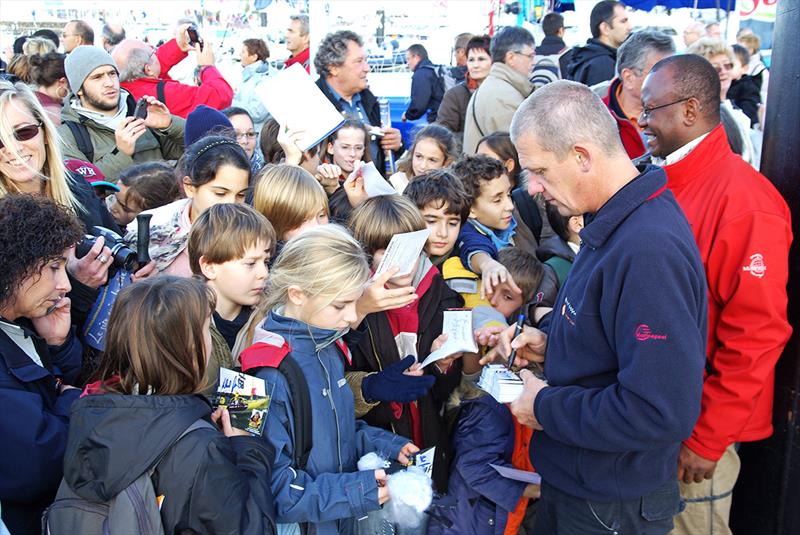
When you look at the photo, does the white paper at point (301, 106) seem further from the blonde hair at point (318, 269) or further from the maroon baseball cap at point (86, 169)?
the blonde hair at point (318, 269)

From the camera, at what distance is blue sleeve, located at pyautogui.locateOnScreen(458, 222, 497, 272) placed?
370cm

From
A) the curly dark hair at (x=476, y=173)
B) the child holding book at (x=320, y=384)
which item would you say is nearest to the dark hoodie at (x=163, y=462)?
the child holding book at (x=320, y=384)

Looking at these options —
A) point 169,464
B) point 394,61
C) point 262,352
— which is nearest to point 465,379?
point 262,352

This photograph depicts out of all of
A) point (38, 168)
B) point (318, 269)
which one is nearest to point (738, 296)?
point (318, 269)

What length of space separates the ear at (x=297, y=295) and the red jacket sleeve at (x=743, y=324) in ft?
5.02

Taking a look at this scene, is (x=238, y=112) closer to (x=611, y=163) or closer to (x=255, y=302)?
(x=255, y=302)

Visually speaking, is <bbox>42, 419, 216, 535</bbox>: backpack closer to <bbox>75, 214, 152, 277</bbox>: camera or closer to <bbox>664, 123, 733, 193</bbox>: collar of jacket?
<bbox>75, 214, 152, 277</bbox>: camera

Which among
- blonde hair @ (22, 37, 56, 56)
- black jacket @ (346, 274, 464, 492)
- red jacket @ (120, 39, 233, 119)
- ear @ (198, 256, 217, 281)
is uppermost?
blonde hair @ (22, 37, 56, 56)

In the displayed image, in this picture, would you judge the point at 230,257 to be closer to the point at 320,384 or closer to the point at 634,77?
the point at 320,384

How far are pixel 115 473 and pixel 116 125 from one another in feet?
11.1

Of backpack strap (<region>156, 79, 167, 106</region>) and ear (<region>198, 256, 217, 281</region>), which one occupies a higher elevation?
backpack strap (<region>156, 79, 167, 106</region>)

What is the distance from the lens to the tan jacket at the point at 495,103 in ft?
19.6

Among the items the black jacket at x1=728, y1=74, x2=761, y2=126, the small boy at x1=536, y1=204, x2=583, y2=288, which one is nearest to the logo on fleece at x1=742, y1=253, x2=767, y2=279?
the small boy at x1=536, y1=204, x2=583, y2=288

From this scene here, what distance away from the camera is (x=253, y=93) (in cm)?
743
